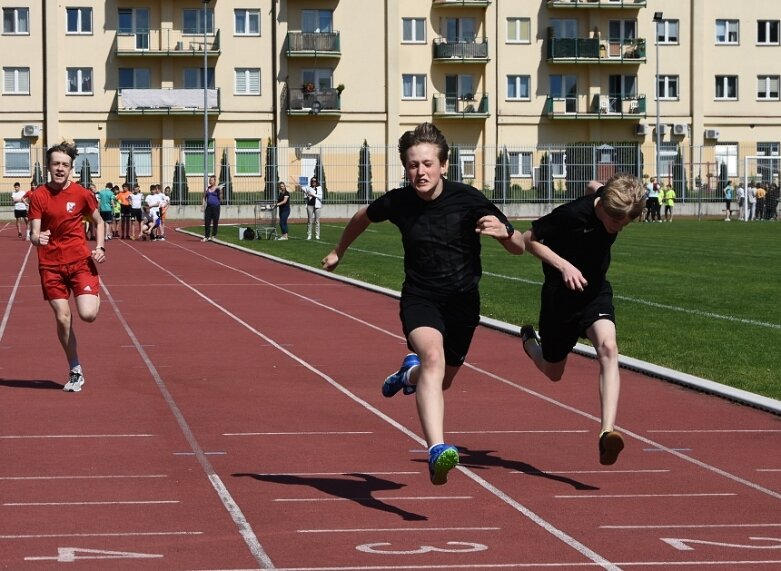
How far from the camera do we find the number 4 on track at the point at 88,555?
6.24m

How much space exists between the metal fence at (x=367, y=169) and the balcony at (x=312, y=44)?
6865 millimetres

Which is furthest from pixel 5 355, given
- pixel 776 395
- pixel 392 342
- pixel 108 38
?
pixel 108 38

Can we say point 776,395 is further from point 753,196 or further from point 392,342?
point 753,196

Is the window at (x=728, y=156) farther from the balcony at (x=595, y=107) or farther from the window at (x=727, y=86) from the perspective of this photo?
the balcony at (x=595, y=107)

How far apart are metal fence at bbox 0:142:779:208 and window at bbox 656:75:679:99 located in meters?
9.85

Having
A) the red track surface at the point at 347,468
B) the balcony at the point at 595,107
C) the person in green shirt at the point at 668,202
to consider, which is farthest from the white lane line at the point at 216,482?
the balcony at the point at 595,107

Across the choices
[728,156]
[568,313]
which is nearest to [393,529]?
[568,313]

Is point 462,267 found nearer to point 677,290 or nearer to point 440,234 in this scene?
point 440,234

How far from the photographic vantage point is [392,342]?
1556cm

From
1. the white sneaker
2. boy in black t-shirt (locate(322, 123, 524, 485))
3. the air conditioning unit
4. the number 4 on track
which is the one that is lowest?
the number 4 on track

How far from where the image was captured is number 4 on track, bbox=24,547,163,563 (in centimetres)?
624

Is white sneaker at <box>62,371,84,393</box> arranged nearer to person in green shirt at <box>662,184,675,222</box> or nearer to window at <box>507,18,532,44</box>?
person in green shirt at <box>662,184,675,222</box>

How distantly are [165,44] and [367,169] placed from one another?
1427 centimetres

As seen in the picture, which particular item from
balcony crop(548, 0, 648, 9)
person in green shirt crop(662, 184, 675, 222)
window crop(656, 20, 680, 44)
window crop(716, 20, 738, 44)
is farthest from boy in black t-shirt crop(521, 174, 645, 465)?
window crop(716, 20, 738, 44)
